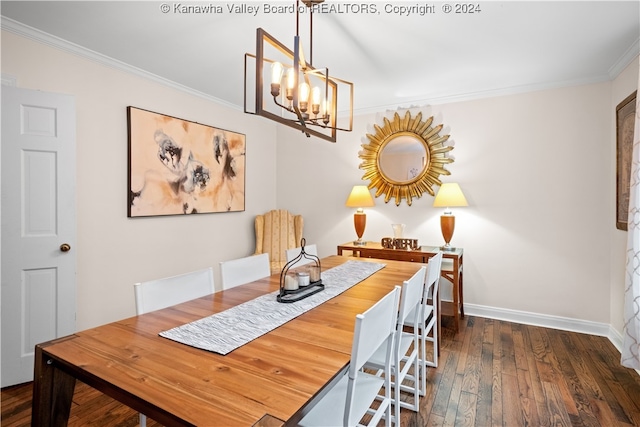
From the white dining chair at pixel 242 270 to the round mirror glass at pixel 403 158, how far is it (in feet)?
7.10

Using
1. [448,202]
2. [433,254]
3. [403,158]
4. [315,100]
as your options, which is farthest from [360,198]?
[315,100]

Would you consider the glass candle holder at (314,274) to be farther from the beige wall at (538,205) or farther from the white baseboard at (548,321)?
the white baseboard at (548,321)

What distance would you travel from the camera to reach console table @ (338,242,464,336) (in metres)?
3.09

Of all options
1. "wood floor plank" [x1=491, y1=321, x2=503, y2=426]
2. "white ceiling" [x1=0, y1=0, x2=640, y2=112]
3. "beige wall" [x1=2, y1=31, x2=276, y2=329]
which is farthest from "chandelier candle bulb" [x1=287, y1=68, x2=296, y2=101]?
"wood floor plank" [x1=491, y1=321, x2=503, y2=426]

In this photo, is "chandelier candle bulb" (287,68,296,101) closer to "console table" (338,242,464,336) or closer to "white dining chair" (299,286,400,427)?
"white dining chair" (299,286,400,427)

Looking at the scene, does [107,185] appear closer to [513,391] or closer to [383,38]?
[383,38]

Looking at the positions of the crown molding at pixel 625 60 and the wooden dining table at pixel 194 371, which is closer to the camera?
the wooden dining table at pixel 194 371

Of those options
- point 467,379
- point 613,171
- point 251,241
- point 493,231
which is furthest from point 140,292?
point 613,171

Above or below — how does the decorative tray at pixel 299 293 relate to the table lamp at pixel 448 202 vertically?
below

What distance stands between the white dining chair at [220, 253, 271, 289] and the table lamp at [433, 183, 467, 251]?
6.53 feet

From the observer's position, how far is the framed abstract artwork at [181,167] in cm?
296

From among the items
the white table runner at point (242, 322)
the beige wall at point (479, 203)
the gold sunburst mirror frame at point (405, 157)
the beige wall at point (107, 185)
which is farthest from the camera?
the gold sunburst mirror frame at point (405, 157)

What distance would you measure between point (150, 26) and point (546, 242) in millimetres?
3868

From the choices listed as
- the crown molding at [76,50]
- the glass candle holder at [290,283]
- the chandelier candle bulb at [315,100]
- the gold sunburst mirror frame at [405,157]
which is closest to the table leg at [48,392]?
the glass candle holder at [290,283]
